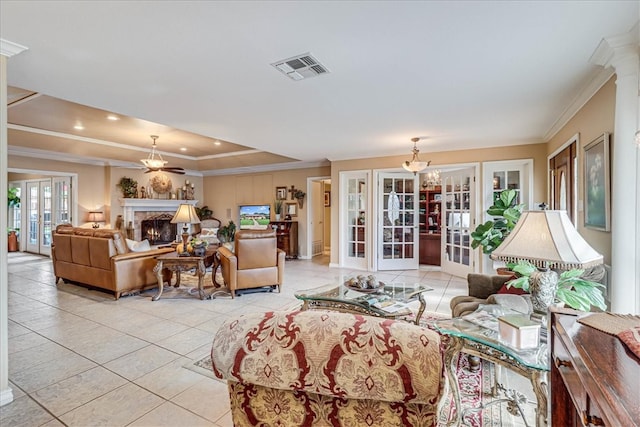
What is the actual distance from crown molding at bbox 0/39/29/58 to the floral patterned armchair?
250cm

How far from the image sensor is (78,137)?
6.04 meters

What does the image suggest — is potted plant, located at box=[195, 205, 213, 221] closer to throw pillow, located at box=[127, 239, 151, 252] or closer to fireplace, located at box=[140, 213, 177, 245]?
fireplace, located at box=[140, 213, 177, 245]

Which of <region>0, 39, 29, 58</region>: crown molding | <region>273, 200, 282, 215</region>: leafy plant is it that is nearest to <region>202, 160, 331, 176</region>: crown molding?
<region>273, 200, 282, 215</region>: leafy plant

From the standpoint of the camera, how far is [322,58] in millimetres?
2336

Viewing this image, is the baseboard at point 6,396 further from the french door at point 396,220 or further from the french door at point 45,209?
the french door at point 45,209

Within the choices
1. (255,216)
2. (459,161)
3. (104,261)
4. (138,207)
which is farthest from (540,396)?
(138,207)

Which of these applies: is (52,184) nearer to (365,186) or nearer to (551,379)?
(365,186)

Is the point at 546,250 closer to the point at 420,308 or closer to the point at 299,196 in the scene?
the point at 420,308

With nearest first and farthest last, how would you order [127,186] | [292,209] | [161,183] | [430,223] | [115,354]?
[115,354] → [430,223] → [127,186] → [292,209] → [161,183]

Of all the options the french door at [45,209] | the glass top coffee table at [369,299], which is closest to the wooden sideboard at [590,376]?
the glass top coffee table at [369,299]

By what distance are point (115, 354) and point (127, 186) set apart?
6480mm

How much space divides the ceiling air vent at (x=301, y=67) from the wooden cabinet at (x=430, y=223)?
17.6 ft

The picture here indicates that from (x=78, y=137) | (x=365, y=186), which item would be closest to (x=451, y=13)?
(x=365, y=186)

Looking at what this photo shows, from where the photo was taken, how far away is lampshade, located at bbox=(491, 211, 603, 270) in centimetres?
156
